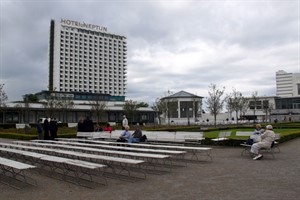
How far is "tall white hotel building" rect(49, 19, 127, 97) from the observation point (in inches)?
5064

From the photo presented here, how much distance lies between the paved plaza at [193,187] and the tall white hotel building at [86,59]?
11977 cm

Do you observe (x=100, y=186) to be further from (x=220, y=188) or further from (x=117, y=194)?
(x=220, y=188)

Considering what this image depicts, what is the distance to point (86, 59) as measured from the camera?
137 metres

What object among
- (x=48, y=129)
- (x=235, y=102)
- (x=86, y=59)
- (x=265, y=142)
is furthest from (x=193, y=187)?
(x=86, y=59)

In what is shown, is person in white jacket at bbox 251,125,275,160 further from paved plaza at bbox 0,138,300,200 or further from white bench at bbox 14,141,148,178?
white bench at bbox 14,141,148,178

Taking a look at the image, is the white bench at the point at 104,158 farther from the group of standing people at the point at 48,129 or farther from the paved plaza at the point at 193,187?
the group of standing people at the point at 48,129

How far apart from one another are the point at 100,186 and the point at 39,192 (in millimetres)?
1347

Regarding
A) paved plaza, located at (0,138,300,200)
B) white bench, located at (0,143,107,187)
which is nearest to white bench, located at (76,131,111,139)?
white bench, located at (0,143,107,187)

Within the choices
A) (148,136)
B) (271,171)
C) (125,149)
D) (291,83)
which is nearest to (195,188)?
(271,171)

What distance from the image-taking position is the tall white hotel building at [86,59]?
129 metres

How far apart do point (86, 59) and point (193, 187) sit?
133 m

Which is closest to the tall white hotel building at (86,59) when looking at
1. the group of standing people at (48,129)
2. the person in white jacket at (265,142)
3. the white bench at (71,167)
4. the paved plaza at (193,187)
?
the group of standing people at (48,129)

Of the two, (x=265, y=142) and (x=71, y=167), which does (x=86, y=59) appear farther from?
(x=71, y=167)

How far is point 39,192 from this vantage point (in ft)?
25.3
